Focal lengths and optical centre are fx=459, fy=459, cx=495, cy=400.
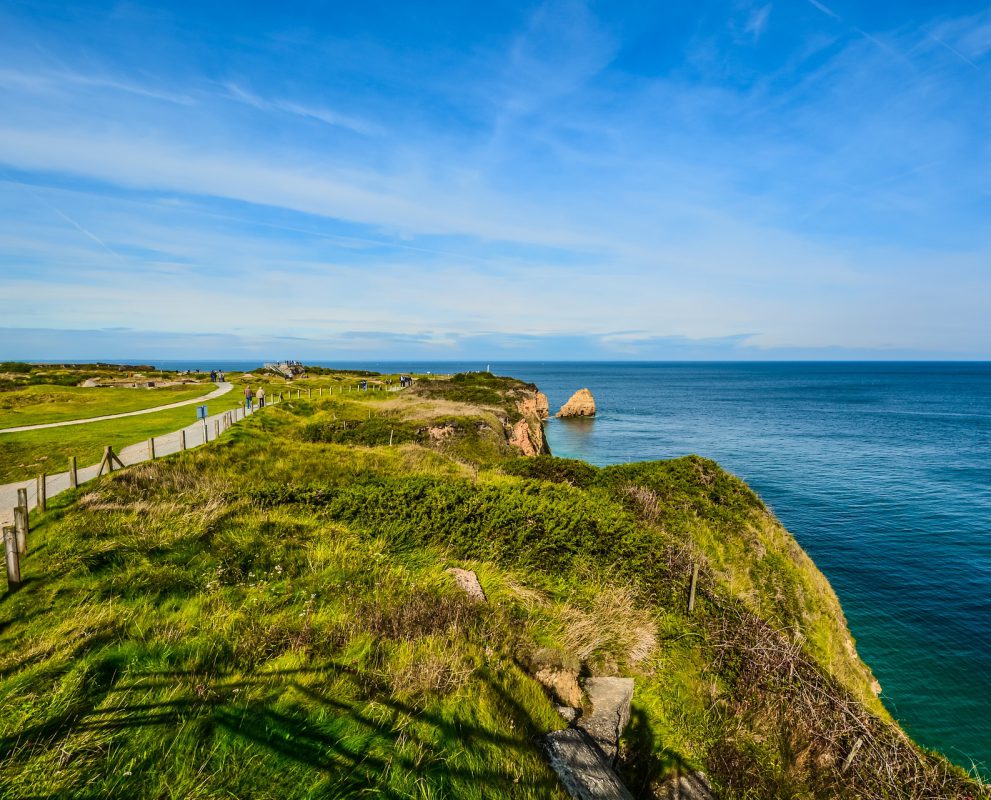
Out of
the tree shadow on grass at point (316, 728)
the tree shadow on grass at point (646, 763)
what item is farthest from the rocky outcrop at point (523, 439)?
the tree shadow on grass at point (316, 728)

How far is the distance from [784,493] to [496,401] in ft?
78.8

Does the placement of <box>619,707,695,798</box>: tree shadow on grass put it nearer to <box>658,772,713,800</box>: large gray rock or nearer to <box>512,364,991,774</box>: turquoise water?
<box>658,772,713,800</box>: large gray rock

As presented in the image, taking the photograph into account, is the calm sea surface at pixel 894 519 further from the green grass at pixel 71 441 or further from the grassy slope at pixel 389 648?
the green grass at pixel 71 441

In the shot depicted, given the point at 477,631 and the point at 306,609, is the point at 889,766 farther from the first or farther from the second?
the point at 306,609

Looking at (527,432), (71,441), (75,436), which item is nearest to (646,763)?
(71,441)

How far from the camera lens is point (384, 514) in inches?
469

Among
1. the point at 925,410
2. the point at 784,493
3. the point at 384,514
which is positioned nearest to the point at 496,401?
the point at 784,493

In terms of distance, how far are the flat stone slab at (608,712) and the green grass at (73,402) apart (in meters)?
35.0

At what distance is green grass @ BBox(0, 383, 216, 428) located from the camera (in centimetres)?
2977

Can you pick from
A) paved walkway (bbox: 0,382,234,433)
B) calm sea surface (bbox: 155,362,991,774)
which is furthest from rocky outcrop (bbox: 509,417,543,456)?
paved walkway (bbox: 0,382,234,433)

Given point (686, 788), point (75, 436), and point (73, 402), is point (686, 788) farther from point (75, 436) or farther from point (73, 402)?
point (73, 402)

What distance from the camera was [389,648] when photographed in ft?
20.6

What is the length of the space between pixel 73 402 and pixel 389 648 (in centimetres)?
4451

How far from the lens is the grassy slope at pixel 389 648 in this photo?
4375mm
